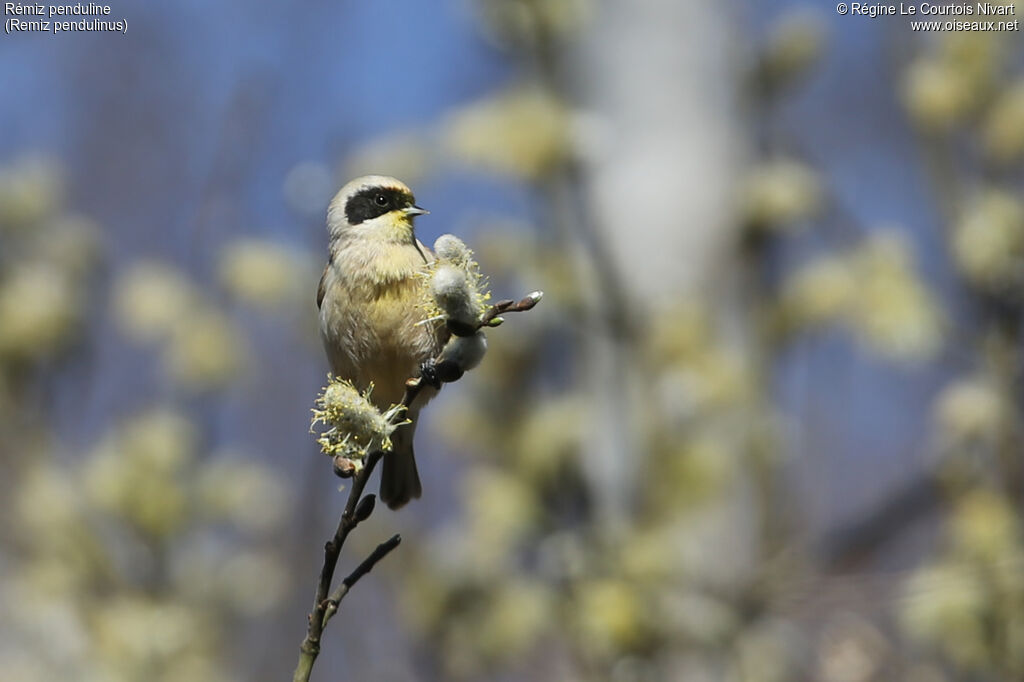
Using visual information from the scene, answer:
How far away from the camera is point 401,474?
229cm

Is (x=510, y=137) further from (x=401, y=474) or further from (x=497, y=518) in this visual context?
(x=401, y=474)

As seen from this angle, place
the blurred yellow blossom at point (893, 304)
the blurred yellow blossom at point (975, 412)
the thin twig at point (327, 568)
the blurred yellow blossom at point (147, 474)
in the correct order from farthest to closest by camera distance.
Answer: the blurred yellow blossom at point (147, 474)
the blurred yellow blossom at point (893, 304)
the blurred yellow blossom at point (975, 412)
the thin twig at point (327, 568)

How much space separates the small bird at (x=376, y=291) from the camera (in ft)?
6.39

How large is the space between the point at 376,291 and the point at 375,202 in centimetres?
19

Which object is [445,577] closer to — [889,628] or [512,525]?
[512,525]

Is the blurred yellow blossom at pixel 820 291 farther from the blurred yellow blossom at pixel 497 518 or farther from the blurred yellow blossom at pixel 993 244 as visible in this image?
the blurred yellow blossom at pixel 497 518

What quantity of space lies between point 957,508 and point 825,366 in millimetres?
842

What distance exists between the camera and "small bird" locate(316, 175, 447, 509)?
1947mm

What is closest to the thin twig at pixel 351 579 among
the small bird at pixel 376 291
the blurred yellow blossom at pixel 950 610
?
the small bird at pixel 376 291

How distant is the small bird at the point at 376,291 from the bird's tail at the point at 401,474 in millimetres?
90

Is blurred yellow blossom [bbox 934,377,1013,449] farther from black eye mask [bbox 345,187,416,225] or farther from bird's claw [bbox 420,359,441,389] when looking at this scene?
bird's claw [bbox 420,359,441,389]

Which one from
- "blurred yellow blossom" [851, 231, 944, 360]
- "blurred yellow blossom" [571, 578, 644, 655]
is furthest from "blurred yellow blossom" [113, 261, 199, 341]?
"blurred yellow blossom" [851, 231, 944, 360]

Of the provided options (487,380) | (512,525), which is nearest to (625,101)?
(487,380)

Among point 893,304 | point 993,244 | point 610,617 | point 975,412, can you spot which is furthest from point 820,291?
point 610,617
